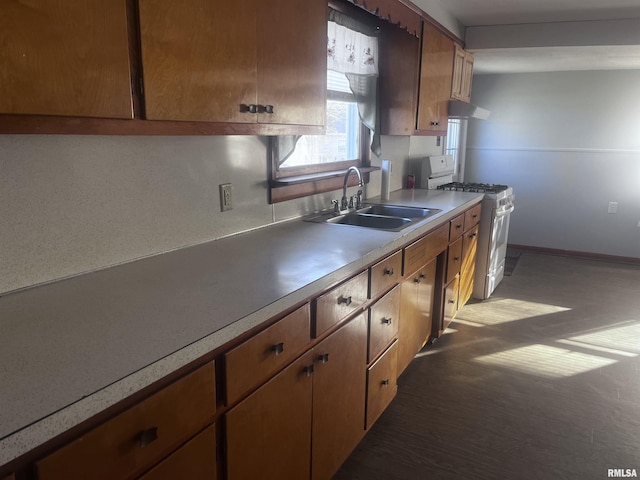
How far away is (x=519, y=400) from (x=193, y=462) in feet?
6.57

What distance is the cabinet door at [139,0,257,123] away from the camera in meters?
1.22

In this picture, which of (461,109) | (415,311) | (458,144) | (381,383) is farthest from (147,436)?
(458,144)

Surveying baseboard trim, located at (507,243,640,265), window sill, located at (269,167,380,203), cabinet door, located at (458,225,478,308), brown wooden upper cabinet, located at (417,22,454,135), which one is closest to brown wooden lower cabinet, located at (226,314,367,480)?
window sill, located at (269,167,380,203)

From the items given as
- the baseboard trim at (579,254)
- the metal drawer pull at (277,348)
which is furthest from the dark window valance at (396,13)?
the baseboard trim at (579,254)

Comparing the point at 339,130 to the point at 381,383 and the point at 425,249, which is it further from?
the point at 381,383

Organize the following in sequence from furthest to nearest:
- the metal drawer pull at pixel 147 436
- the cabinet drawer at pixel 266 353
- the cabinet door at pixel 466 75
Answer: the cabinet door at pixel 466 75
the cabinet drawer at pixel 266 353
the metal drawer pull at pixel 147 436

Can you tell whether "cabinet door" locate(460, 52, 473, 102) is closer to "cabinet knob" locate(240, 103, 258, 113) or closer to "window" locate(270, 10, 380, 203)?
"window" locate(270, 10, 380, 203)

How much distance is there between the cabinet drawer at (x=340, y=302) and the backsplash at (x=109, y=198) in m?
0.60

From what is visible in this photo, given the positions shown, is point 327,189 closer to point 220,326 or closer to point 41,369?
point 220,326

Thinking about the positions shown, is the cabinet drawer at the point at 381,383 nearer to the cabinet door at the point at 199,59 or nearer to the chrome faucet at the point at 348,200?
the chrome faucet at the point at 348,200

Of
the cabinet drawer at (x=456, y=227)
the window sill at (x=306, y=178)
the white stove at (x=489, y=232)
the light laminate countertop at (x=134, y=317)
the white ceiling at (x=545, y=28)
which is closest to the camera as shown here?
the light laminate countertop at (x=134, y=317)

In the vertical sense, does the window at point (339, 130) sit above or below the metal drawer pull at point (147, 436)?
above

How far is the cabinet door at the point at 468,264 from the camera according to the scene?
351cm

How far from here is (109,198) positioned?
4.85 feet
